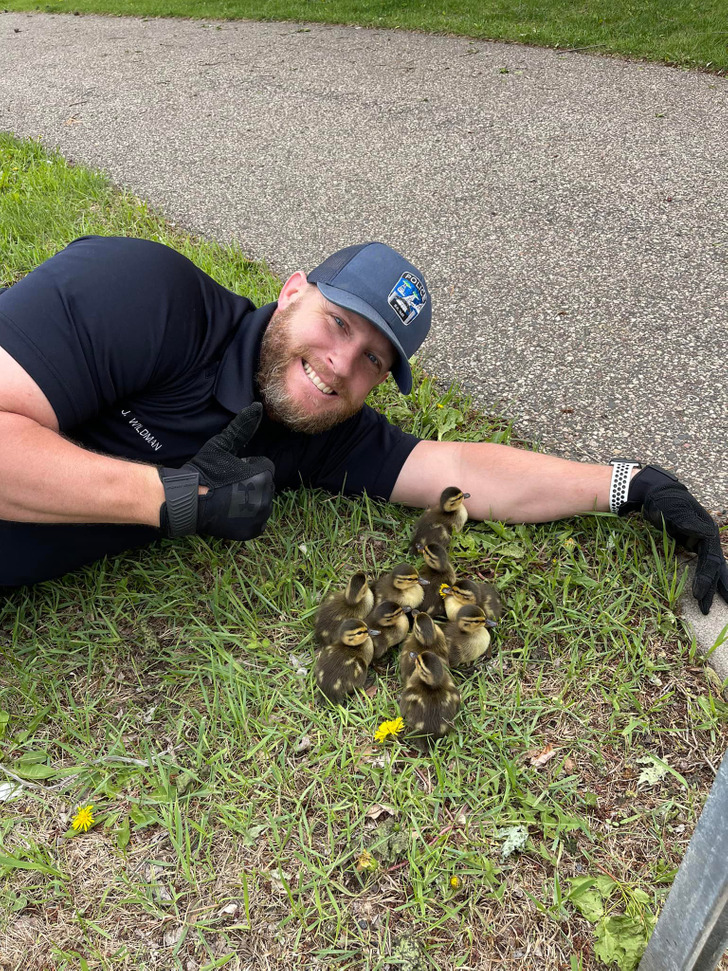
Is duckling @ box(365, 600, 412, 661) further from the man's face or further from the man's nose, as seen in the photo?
the man's nose

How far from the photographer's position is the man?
2785 mm

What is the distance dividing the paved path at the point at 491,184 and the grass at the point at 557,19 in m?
0.33

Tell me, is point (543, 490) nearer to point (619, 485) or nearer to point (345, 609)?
point (619, 485)

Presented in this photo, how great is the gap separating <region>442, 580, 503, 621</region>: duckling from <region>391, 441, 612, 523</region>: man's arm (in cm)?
53

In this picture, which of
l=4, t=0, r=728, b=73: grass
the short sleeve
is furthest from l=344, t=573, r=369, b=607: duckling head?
l=4, t=0, r=728, b=73: grass

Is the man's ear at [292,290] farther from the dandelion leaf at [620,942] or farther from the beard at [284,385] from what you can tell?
the dandelion leaf at [620,942]

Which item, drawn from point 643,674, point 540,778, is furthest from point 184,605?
point 643,674

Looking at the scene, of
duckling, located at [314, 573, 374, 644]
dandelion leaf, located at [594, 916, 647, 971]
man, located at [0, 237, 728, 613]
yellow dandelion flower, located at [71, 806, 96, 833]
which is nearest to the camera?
dandelion leaf, located at [594, 916, 647, 971]

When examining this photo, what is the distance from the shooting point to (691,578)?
11.0 feet

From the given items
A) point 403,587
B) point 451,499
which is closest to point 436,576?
point 403,587

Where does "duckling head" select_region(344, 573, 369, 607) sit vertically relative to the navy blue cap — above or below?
below

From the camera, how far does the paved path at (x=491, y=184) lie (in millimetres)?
4512

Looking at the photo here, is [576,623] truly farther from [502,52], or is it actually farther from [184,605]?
[502,52]

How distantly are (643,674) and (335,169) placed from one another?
5.75m
